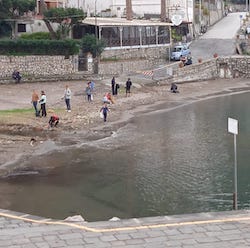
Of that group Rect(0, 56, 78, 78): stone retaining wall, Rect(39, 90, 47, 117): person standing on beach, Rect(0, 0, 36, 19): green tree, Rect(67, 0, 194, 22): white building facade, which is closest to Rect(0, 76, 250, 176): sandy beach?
Rect(39, 90, 47, 117): person standing on beach

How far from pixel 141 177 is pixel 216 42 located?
47807 millimetres

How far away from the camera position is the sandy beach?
31.7 metres

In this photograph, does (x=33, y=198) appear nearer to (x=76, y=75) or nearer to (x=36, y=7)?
(x=76, y=75)

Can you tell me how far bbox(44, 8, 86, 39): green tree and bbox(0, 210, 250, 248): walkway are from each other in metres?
39.8

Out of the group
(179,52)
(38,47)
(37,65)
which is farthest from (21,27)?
(179,52)

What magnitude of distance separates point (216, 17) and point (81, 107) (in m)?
53.2

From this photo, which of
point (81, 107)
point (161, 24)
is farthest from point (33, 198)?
point (161, 24)

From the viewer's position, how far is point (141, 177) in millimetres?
26328

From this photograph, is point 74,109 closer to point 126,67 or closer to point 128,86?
point 128,86

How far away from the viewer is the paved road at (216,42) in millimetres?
67438

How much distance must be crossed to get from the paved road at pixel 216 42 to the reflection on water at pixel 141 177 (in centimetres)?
2932

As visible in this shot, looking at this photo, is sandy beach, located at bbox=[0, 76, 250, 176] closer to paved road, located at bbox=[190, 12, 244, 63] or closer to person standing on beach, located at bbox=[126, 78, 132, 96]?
person standing on beach, located at bbox=[126, 78, 132, 96]

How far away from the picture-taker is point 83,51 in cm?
5512

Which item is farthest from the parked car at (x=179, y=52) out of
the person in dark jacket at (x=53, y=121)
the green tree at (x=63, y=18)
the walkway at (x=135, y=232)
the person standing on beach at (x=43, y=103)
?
the walkway at (x=135, y=232)
